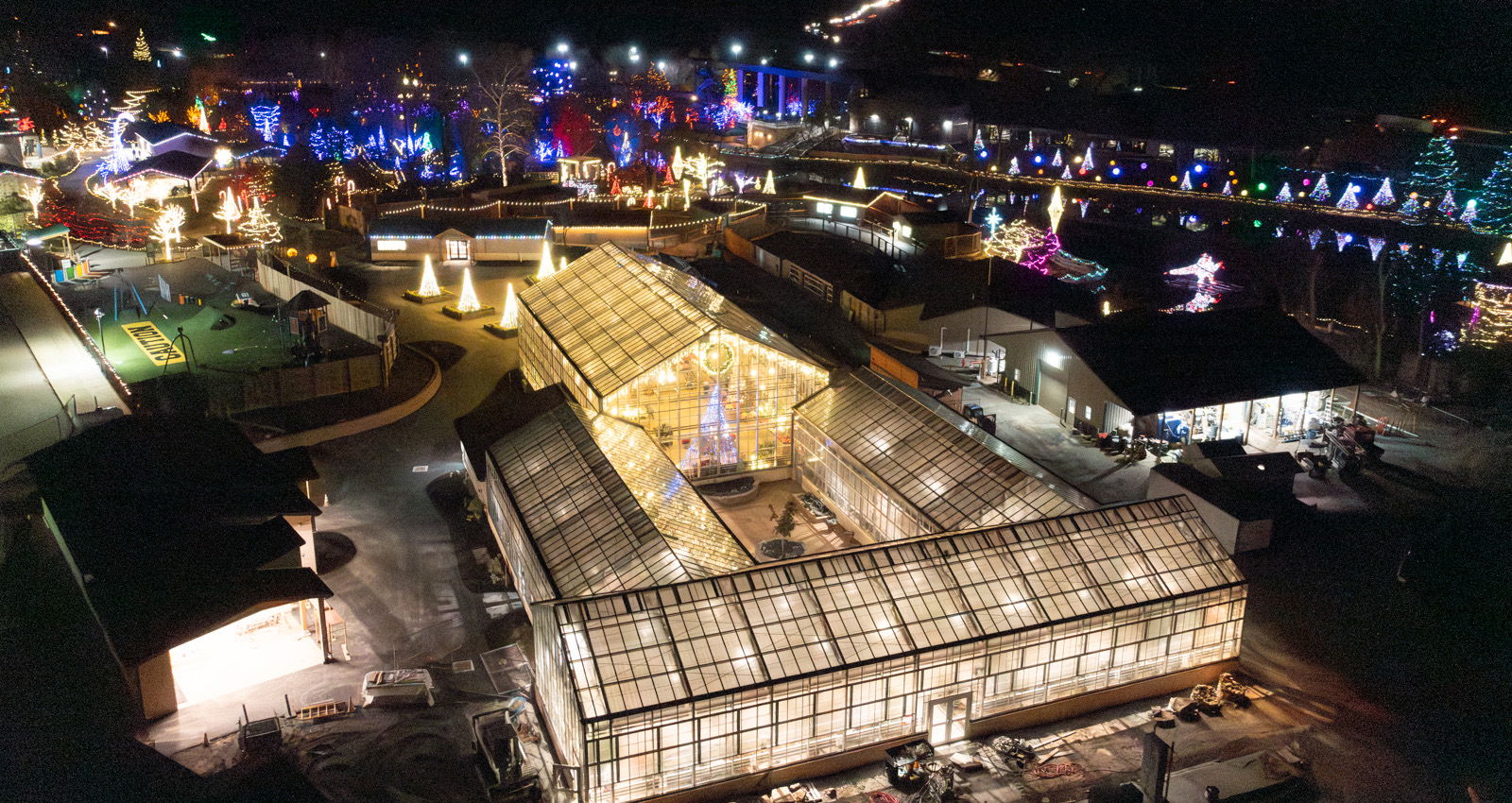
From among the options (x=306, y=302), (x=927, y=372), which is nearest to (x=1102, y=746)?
(x=927, y=372)

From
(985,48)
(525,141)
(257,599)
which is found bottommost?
(257,599)

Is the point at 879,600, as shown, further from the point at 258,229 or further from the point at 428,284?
the point at 258,229

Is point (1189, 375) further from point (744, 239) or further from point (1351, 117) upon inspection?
point (1351, 117)

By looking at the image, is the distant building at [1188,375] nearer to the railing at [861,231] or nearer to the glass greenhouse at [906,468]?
the glass greenhouse at [906,468]

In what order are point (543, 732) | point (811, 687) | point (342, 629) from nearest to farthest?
point (811, 687) < point (543, 732) < point (342, 629)

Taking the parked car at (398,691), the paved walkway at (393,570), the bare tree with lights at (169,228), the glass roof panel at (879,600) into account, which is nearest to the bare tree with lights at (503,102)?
the bare tree with lights at (169,228)

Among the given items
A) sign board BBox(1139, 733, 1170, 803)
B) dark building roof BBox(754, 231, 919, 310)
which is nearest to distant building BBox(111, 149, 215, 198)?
dark building roof BBox(754, 231, 919, 310)

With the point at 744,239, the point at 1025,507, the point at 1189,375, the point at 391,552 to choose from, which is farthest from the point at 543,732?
the point at 744,239
